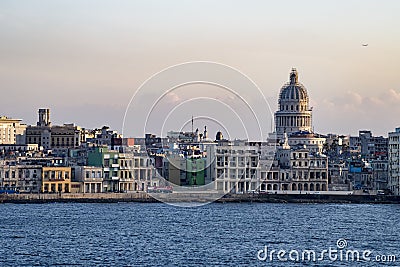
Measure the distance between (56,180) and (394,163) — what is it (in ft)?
84.9

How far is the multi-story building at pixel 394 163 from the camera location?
309 feet

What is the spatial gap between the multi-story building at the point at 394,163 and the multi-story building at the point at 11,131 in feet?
163

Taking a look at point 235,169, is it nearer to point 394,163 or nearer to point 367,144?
point 394,163

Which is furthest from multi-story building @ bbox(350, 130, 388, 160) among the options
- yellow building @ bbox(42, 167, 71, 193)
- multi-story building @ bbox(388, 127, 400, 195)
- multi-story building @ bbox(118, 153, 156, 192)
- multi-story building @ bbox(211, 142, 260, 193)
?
yellow building @ bbox(42, 167, 71, 193)

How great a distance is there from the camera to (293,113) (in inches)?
5167

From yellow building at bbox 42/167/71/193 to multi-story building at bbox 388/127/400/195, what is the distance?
2487cm

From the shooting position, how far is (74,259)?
48312 millimetres

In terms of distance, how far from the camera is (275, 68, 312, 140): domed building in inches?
5172

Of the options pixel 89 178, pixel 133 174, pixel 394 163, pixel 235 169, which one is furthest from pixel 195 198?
pixel 394 163

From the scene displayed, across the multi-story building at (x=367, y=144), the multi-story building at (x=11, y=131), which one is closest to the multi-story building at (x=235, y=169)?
the multi-story building at (x=367, y=144)

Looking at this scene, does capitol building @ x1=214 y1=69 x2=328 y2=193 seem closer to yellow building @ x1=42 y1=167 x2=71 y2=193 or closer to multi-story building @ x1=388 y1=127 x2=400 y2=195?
multi-story building @ x1=388 y1=127 x2=400 y2=195

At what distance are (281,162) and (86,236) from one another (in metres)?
44.6

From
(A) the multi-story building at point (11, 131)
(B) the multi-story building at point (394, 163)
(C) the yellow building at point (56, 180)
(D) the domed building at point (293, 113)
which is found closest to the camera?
(C) the yellow building at point (56, 180)

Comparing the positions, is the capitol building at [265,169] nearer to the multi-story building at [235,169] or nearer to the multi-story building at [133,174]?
the multi-story building at [235,169]
